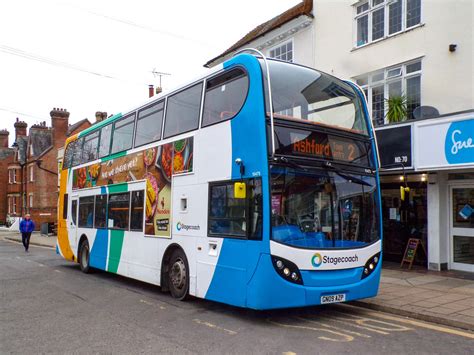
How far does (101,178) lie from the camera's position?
1252cm

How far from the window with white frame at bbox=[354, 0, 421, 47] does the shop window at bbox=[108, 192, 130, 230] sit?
8794mm

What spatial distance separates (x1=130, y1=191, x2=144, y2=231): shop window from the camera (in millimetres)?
10383

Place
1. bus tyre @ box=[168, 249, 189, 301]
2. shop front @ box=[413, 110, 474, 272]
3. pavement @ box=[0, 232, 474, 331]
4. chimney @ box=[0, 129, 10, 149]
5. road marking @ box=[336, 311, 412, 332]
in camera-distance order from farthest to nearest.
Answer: chimney @ box=[0, 129, 10, 149] < shop front @ box=[413, 110, 474, 272] < bus tyre @ box=[168, 249, 189, 301] < pavement @ box=[0, 232, 474, 331] < road marking @ box=[336, 311, 412, 332]

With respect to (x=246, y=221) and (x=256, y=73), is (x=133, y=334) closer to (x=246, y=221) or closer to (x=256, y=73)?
(x=246, y=221)

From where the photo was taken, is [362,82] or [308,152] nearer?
[308,152]

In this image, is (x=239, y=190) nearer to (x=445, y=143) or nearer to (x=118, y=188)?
(x=118, y=188)

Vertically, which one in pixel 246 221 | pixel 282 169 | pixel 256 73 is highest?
pixel 256 73

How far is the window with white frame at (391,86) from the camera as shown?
1284cm

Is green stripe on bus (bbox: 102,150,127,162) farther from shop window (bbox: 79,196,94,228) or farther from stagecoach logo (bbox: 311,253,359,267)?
stagecoach logo (bbox: 311,253,359,267)

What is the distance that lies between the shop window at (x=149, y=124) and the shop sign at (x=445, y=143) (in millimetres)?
6345

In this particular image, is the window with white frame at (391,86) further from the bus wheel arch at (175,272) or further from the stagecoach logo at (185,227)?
the bus wheel arch at (175,272)

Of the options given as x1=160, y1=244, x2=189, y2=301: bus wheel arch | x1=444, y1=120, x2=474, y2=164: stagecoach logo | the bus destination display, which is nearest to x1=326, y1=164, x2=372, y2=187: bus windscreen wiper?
the bus destination display

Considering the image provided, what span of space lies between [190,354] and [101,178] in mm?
7893

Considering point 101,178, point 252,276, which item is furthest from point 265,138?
point 101,178
